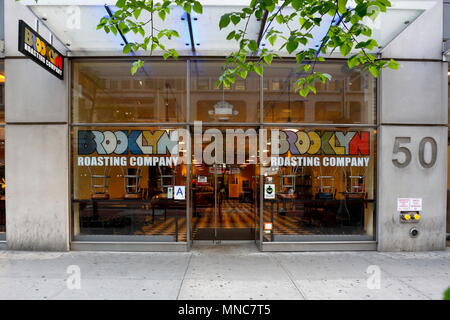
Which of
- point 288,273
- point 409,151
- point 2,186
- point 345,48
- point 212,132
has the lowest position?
point 288,273

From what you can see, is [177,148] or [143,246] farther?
[177,148]

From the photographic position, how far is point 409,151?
744 centimetres

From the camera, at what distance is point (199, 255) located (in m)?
7.07

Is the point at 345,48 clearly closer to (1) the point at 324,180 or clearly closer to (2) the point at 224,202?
(1) the point at 324,180

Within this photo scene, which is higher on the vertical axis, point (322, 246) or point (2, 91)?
point (2, 91)

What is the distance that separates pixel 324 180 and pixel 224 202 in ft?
9.12

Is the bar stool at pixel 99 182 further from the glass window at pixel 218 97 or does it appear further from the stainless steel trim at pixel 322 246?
the stainless steel trim at pixel 322 246

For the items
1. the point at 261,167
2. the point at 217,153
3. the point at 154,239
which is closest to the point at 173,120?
the point at 217,153

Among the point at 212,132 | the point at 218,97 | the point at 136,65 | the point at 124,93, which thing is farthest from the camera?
the point at 212,132

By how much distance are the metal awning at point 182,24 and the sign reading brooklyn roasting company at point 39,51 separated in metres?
0.33

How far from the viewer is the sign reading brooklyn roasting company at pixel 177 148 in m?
7.62

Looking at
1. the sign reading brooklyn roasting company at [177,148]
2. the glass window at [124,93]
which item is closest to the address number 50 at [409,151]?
the sign reading brooklyn roasting company at [177,148]

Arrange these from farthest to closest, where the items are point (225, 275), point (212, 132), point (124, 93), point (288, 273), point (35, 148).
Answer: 1. point (212, 132)
2. point (124, 93)
3. point (35, 148)
4. point (288, 273)
5. point (225, 275)

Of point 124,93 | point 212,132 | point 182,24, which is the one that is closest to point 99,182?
point 124,93
